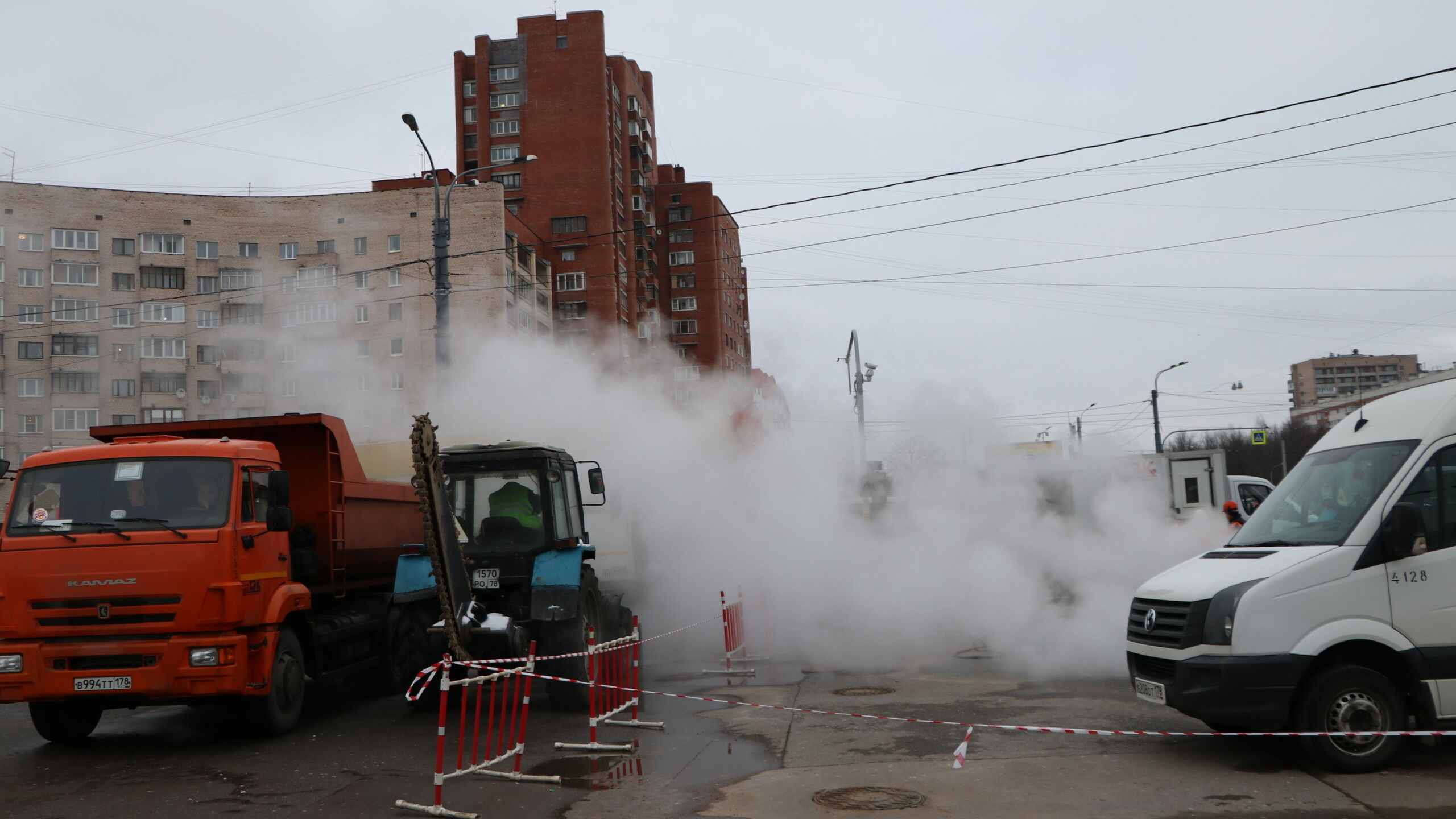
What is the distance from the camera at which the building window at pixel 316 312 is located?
49531 millimetres

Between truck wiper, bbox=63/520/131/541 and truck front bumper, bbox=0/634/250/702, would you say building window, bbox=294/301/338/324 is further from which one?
truck front bumper, bbox=0/634/250/702

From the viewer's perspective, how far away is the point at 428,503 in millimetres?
9734

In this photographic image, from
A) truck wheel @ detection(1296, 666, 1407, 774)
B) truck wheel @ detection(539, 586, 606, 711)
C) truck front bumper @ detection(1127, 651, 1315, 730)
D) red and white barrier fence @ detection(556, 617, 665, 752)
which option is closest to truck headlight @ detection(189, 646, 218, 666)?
red and white barrier fence @ detection(556, 617, 665, 752)

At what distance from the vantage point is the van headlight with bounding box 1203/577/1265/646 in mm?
7121

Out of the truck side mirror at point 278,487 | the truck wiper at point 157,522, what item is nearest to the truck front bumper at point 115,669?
the truck wiper at point 157,522

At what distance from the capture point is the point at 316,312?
5081 cm

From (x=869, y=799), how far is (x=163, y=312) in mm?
58490

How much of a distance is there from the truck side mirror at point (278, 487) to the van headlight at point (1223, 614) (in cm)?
755

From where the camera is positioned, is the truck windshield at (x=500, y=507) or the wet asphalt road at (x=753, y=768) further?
the truck windshield at (x=500, y=507)

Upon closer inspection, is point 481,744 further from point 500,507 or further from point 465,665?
point 500,507

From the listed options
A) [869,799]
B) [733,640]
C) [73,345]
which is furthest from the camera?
[73,345]

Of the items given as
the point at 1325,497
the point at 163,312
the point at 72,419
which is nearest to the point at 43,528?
the point at 1325,497

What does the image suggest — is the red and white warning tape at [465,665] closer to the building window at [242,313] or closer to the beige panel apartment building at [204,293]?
the beige panel apartment building at [204,293]

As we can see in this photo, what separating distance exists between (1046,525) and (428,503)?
8.47m
